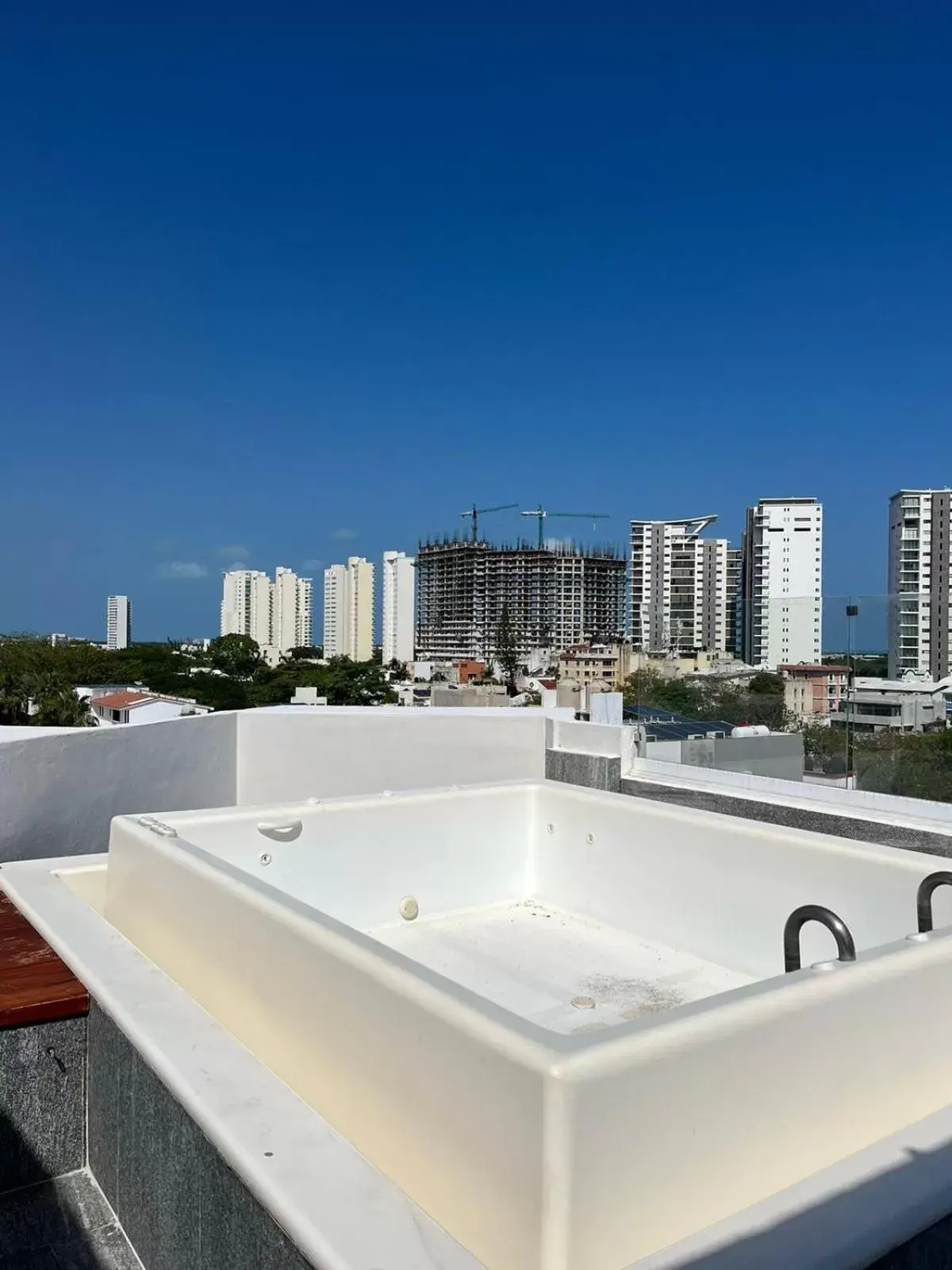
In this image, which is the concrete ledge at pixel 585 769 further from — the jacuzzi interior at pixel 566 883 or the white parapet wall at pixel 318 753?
the jacuzzi interior at pixel 566 883

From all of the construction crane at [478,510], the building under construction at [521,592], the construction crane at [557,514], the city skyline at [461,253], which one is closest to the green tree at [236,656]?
the city skyline at [461,253]

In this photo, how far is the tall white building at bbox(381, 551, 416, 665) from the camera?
210 feet

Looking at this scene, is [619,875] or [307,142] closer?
[619,875]

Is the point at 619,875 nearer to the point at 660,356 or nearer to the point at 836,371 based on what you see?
the point at 836,371

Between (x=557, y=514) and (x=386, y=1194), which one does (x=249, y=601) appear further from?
(x=386, y=1194)

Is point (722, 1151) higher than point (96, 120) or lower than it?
lower

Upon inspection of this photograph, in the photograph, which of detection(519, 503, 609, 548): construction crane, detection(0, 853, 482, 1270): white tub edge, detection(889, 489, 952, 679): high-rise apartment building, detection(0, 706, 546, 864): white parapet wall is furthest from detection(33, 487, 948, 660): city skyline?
detection(519, 503, 609, 548): construction crane

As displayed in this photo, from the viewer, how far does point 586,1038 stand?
108 cm

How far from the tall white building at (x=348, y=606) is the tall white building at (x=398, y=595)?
4.12 feet

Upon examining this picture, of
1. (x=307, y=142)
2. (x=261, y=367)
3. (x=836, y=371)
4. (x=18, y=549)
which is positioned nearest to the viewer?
(x=307, y=142)

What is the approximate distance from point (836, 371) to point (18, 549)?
4739 centimetres

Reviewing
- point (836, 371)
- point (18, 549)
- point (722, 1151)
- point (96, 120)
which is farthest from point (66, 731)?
Answer: point (18, 549)

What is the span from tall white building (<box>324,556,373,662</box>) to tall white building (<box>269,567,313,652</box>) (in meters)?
1.65

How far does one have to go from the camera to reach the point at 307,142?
52.6 ft
